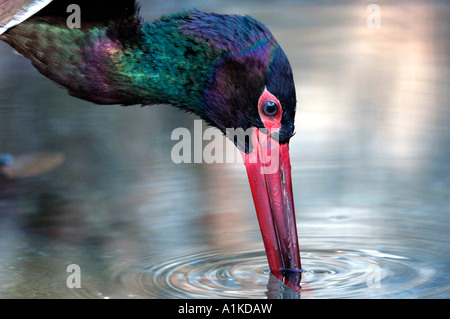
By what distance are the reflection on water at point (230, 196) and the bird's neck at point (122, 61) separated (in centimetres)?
70

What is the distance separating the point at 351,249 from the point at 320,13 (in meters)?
5.53

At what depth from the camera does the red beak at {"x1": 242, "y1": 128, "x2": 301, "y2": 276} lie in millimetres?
3938

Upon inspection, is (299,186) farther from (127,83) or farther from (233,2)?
(233,2)

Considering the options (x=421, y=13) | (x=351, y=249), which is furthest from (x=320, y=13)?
(x=351, y=249)

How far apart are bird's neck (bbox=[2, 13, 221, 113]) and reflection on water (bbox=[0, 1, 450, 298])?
699mm

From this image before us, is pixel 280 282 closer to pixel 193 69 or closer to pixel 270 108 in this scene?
pixel 270 108

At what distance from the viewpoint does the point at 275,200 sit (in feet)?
13.1

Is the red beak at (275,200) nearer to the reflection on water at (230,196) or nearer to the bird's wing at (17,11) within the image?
the reflection on water at (230,196)

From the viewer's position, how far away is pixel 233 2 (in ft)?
29.1

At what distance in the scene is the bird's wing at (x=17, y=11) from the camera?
3.93m
